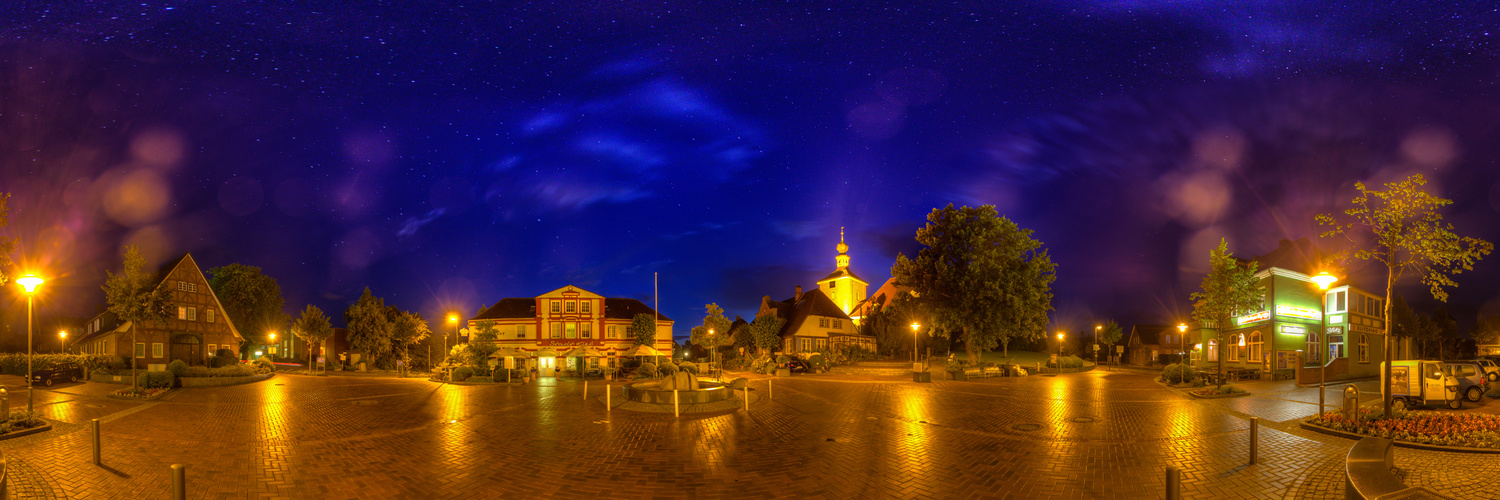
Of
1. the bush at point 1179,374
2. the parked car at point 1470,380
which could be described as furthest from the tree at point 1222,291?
the parked car at point 1470,380

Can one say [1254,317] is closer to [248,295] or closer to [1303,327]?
[1303,327]

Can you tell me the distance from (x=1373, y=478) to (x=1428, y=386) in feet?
60.0

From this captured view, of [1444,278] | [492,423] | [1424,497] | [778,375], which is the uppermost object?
[1444,278]

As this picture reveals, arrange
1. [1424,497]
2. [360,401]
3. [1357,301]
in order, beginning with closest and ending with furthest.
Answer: [1424,497] → [360,401] → [1357,301]

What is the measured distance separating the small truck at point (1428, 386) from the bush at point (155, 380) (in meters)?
41.6

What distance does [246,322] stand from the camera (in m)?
62.6

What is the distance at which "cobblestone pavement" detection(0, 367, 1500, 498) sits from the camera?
893 cm

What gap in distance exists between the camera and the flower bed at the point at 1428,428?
1146 centimetres

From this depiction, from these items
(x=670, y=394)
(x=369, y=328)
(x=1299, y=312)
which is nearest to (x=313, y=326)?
(x=369, y=328)

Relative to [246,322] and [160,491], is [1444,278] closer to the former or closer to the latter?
[160,491]

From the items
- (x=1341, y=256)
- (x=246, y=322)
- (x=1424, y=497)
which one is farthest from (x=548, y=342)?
(x=1424, y=497)

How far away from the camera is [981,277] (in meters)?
38.7

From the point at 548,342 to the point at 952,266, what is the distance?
34965 millimetres

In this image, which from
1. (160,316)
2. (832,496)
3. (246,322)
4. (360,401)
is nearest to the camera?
(832,496)
